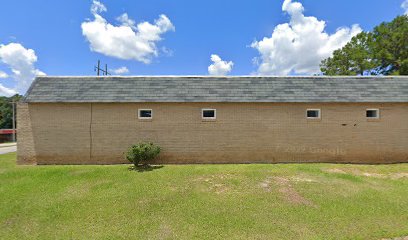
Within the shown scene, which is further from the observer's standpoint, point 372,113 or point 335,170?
point 372,113

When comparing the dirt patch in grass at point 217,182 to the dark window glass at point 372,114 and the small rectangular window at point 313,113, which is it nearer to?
the small rectangular window at point 313,113

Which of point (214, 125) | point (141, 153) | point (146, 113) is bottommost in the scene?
point (141, 153)

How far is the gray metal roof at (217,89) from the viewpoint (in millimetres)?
11414

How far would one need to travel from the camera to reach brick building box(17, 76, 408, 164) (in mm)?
11336

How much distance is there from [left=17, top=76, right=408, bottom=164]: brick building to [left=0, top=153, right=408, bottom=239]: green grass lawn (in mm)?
1351

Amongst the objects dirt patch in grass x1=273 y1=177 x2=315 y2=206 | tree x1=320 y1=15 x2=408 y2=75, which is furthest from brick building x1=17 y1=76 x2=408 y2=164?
tree x1=320 y1=15 x2=408 y2=75

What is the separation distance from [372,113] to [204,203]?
1105cm

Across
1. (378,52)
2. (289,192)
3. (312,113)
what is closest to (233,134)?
(312,113)

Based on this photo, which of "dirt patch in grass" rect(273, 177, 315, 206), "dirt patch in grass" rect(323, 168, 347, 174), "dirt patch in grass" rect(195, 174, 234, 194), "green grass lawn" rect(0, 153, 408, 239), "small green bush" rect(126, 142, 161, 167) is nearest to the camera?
"green grass lawn" rect(0, 153, 408, 239)

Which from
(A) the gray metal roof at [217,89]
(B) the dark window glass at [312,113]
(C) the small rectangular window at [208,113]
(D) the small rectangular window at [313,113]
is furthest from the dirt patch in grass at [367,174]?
(C) the small rectangular window at [208,113]

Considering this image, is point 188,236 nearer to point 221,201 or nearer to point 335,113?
point 221,201

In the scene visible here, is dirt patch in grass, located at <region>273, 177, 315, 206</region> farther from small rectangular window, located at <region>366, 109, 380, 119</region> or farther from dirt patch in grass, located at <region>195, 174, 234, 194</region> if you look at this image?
small rectangular window, located at <region>366, 109, 380, 119</region>

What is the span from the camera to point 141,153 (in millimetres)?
10312

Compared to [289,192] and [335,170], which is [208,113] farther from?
[335,170]
